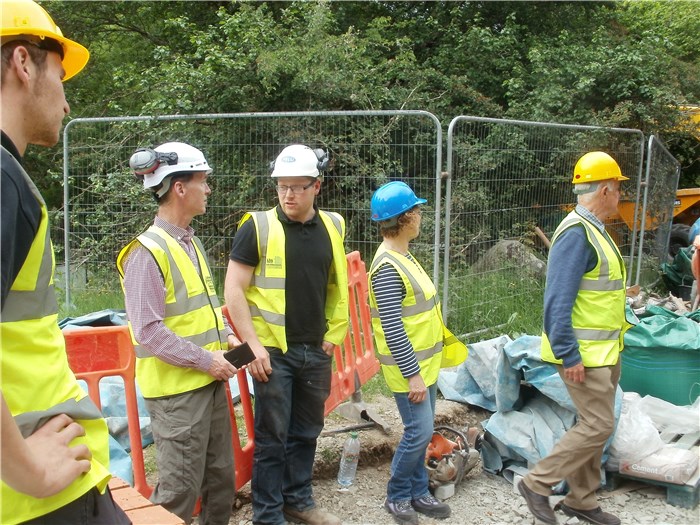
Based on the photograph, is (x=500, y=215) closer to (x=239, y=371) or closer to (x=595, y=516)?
(x=595, y=516)

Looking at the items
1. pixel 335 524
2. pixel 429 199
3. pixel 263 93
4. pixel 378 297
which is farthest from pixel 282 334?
pixel 263 93

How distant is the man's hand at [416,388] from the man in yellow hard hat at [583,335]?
0.81 metres

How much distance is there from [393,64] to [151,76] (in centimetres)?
423

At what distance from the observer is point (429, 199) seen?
262 inches

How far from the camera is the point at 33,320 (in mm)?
1447

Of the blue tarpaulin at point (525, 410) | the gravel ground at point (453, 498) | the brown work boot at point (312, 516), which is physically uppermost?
the blue tarpaulin at point (525, 410)

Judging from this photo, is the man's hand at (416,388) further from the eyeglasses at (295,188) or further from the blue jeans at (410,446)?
the eyeglasses at (295,188)

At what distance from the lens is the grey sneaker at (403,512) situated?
3.89m

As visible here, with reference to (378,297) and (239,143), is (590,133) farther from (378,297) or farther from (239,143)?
(378,297)

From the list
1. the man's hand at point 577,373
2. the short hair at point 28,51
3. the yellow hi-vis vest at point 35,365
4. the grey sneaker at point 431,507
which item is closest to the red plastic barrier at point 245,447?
the grey sneaker at point 431,507

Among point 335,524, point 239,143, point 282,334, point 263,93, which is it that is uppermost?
point 263,93

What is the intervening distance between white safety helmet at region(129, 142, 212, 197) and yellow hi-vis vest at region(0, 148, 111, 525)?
158 centimetres

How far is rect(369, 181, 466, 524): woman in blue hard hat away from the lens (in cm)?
375

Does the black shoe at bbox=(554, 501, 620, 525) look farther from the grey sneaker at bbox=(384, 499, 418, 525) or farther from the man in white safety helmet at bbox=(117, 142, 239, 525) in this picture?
the man in white safety helmet at bbox=(117, 142, 239, 525)
